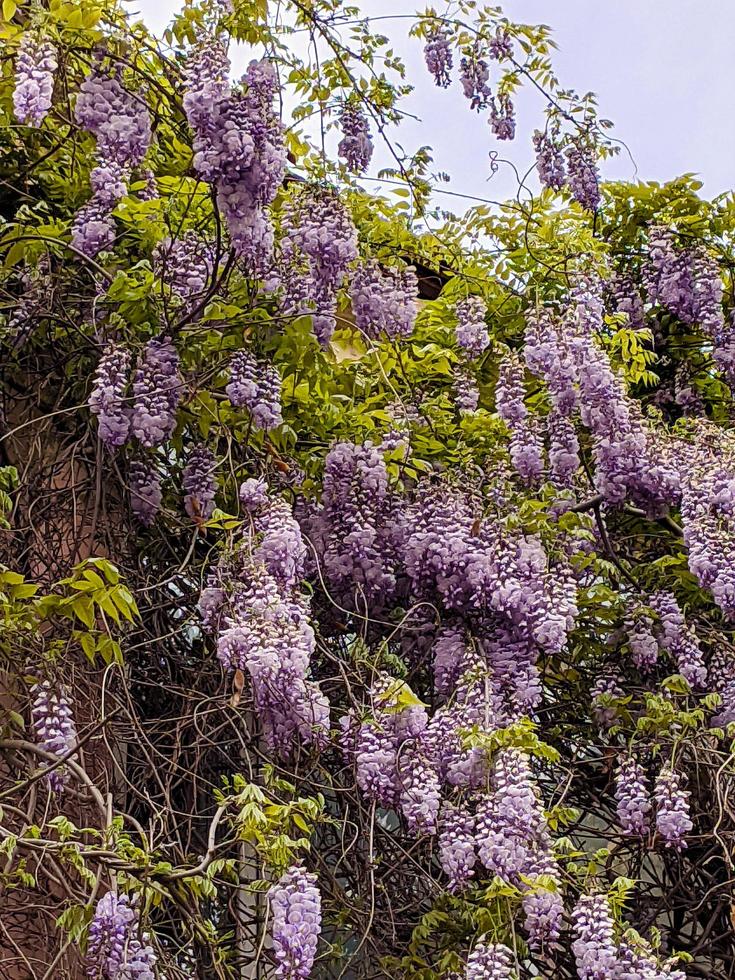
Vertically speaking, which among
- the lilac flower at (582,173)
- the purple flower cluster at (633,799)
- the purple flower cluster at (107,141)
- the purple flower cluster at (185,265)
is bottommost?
the purple flower cluster at (633,799)

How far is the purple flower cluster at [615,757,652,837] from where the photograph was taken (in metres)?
3.34

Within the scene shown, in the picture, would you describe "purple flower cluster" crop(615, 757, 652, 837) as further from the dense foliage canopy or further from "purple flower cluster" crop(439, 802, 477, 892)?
"purple flower cluster" crop(439, 802, 477, 892)

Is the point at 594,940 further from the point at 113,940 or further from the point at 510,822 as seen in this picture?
the point at 113,940

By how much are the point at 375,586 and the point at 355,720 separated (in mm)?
477

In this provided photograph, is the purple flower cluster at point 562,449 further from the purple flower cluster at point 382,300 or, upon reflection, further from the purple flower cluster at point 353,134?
the purple flower cluster at point 353,134

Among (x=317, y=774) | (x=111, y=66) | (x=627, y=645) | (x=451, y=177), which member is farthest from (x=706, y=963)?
(x=111, y=66)

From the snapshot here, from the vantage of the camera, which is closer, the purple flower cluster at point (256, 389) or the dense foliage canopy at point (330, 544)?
the dense foliage canopy at point (330, 544)

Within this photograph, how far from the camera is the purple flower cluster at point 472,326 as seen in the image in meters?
4.06

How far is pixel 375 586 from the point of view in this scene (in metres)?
3.51

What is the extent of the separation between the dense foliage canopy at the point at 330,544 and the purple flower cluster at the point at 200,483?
0.02 metres

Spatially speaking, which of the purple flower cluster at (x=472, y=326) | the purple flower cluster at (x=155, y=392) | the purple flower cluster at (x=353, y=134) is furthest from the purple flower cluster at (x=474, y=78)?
the purple flower cluster at (x=155, y=392)

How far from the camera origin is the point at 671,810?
10.8 feet

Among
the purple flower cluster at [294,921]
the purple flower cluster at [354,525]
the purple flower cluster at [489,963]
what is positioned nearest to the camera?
the purple flower cluster at [294,921]

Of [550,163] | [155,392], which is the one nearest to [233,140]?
[155,392]
